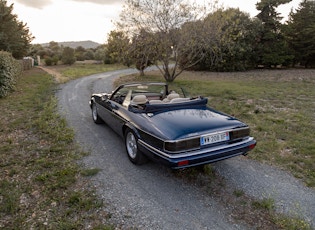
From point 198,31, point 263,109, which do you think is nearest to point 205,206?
point 263,109

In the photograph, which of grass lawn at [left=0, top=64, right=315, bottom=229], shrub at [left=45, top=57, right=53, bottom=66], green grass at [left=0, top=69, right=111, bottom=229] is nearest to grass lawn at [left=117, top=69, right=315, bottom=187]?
grass lawn at [left=0, top=64, right=315, bottom=229]

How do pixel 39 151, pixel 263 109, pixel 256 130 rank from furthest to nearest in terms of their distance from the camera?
pixel 263 109 → pixel 256 130 → pixel 39 151

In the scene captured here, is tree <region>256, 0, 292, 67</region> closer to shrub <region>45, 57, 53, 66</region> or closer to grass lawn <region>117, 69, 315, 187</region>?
grass lawn <region>117, 69, 315, 187</region>

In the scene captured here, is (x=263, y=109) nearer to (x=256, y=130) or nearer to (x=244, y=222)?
(x=256, y=130)

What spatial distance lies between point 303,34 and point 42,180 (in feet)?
80.0

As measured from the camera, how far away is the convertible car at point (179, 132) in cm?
302

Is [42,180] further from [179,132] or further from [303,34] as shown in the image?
[303,34]

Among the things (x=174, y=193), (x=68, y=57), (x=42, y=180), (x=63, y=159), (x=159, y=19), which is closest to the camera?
(x=174, y=193)

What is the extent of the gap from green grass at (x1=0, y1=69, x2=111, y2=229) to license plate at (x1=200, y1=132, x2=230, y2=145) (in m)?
1.60

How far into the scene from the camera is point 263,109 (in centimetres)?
745

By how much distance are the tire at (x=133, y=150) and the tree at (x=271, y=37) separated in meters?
20.4

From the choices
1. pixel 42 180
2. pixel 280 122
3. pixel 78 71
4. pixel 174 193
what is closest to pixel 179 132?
pixel 174 193

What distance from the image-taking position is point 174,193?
3164mm

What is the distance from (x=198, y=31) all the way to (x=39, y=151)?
9787mm
